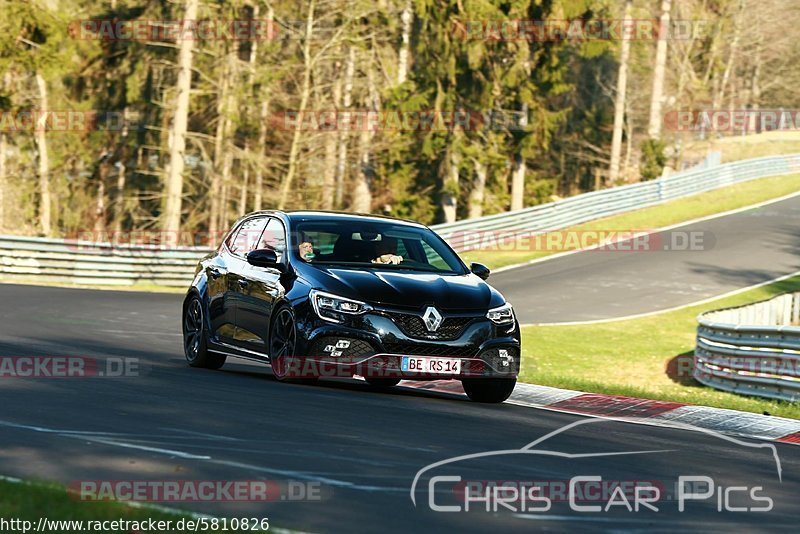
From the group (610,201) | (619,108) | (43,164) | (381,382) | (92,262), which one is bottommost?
(92,262)

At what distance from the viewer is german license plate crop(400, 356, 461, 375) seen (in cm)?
1117

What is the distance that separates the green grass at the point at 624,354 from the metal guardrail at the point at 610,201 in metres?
9.48

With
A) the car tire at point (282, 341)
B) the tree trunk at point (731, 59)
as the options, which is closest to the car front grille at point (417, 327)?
the car tire at point (282, 341)

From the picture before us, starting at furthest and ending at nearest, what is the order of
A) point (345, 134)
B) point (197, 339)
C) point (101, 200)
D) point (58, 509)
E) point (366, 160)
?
point (101, 200), point (366, 160), point (345, 134), point (197, 339), point (58, 509)

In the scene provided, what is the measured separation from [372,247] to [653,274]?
21.4 m

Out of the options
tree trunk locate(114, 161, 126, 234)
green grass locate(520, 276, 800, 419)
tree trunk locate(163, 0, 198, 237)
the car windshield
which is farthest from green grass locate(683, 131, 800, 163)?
the car windshield

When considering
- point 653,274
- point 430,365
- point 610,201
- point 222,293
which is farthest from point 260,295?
point 610,201

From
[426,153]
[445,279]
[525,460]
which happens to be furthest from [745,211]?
[525,460]

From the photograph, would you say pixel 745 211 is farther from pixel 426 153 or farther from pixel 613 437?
pixel 613 437

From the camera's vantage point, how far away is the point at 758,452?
965 centimetres

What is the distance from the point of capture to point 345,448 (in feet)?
26.9

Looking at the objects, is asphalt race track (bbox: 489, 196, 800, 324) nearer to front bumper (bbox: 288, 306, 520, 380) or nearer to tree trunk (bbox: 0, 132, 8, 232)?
front bumper (bbox: 288, 306, 520, 380)

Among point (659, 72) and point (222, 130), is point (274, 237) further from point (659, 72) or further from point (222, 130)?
point (659, 72)

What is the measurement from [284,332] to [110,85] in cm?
4917
